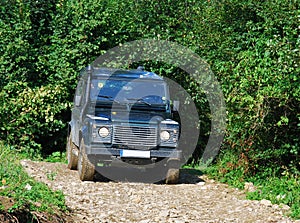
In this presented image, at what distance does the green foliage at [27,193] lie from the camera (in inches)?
277

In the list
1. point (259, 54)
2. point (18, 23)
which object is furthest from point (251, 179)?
point (18, 23)

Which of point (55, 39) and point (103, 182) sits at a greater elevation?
point (55, 39)

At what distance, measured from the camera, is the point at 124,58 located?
14.2 meters

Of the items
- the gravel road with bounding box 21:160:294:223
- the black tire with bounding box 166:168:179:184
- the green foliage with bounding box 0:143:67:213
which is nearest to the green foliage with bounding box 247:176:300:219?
the gravel road with bounding box 21:160:294:223

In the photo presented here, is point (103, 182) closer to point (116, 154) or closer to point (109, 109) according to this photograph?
point (116, 154)

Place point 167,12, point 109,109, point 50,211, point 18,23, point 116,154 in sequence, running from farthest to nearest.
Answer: point 167,12, point 18,23, point 109,109, point 116,154, point 50,211

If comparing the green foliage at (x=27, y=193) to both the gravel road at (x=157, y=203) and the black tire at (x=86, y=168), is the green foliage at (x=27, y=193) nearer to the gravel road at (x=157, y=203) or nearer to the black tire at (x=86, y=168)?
the gravel road at (x=157, y=203)

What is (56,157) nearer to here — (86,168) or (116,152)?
(86,168)

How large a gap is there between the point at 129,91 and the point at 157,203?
113 inches

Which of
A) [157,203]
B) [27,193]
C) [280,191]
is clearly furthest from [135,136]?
[27,193]

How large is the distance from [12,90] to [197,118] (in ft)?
14.7

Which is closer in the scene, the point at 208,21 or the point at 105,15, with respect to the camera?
the point at 208,21

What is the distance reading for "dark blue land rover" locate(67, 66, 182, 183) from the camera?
9992mm

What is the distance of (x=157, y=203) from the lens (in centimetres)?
875
